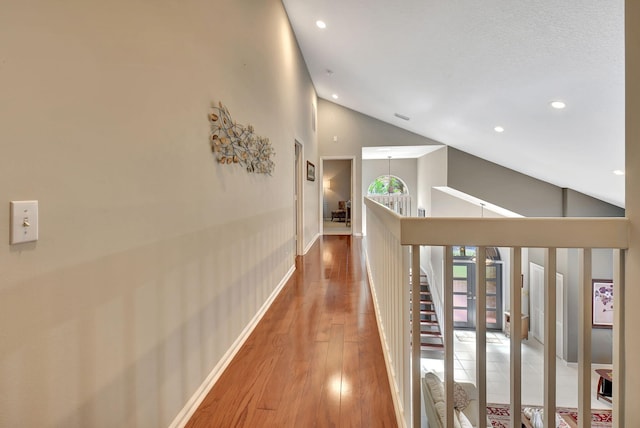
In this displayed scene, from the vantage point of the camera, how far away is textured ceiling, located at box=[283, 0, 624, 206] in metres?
2.30

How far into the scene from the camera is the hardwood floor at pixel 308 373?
1.40m

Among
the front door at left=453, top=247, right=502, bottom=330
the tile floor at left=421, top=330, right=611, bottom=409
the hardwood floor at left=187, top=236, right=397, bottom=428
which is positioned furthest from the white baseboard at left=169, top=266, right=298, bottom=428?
the front door at left=453, top=247, right=502, bottom=330

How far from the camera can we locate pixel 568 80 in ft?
9.04

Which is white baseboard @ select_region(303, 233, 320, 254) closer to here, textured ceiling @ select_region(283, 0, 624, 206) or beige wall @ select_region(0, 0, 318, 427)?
textured ceiling @ select_region(283, 0, 624, 206)

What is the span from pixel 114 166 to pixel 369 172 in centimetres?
1078

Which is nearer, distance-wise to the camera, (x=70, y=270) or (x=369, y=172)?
(x=70, y=270)

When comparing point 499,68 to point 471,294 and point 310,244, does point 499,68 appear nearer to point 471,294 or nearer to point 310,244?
point 310,244

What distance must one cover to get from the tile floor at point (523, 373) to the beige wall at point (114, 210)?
574cm

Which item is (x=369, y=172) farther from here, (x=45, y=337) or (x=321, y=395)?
(x=45, y=337)

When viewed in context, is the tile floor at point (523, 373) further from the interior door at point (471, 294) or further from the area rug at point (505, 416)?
the interior door at point (471, 294)

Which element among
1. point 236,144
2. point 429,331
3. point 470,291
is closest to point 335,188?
point 470,291

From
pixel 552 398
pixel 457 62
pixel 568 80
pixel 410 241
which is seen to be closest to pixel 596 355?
pixel 568 80

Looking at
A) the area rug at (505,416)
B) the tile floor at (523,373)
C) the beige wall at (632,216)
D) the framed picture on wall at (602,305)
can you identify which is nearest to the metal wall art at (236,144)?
the beige wall at (632,216)

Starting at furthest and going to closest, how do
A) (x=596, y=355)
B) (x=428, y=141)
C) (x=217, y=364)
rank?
1. (x=428, y=141)
2. (x=596, y=355)
3. (x=217, y=364)
